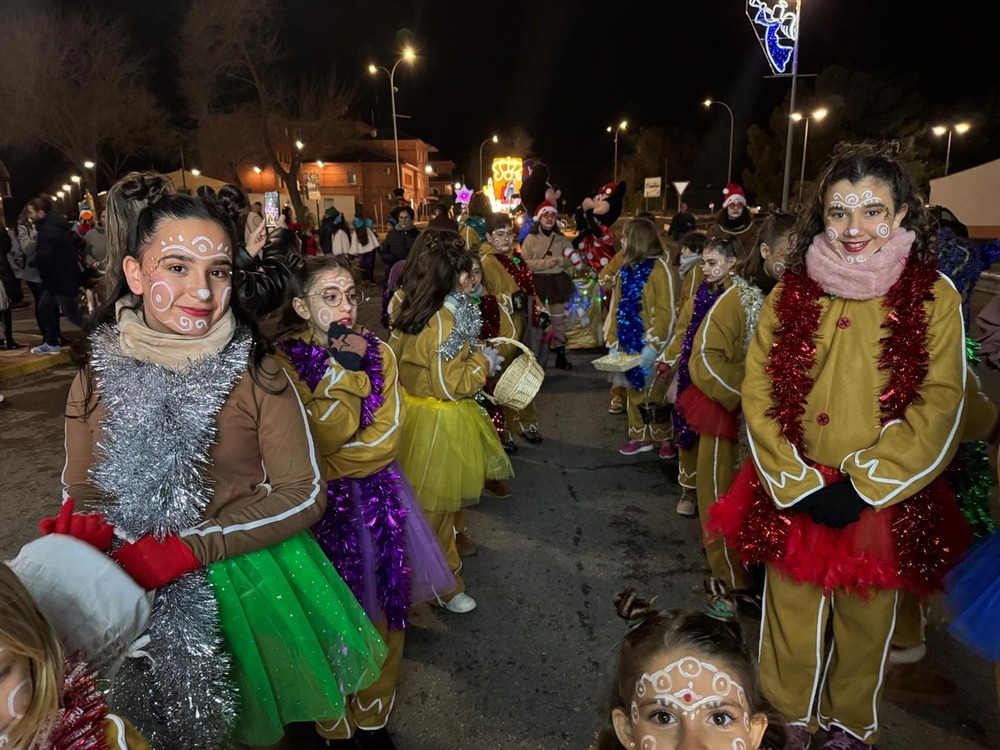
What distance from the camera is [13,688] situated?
129 cm

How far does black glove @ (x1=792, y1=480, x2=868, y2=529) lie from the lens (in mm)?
2361

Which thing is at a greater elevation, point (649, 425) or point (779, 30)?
point (779, 30)

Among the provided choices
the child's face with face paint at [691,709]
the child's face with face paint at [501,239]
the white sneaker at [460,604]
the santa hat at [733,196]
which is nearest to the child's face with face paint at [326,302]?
the white sneaker at [460,604]

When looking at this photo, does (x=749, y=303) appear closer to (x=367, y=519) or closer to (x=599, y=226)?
(x=367, y=519)

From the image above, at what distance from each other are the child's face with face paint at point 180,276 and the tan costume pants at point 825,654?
2278 millimetres

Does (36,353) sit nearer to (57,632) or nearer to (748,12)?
(57,632)

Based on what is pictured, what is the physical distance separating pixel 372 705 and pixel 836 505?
198 centimetres

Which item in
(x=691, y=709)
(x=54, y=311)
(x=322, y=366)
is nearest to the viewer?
(x=691, y=709)

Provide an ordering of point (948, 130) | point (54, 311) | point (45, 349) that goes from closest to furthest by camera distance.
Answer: point (45, 349) < point (54, 311) < point (948, 130)

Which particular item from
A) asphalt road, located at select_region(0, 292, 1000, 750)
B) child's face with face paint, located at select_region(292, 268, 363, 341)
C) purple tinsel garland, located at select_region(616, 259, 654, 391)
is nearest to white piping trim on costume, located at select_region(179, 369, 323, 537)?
child's face with face paint, located at select_region(292, 268, 363, 341)

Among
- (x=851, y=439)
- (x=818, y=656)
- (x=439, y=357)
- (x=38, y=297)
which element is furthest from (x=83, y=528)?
(x=38, y=297)

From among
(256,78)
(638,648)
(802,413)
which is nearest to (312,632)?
(638,648)

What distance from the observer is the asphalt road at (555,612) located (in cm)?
285

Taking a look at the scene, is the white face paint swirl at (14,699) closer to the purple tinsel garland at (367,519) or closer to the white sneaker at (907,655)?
the purple tinsel garland at (367,519)
